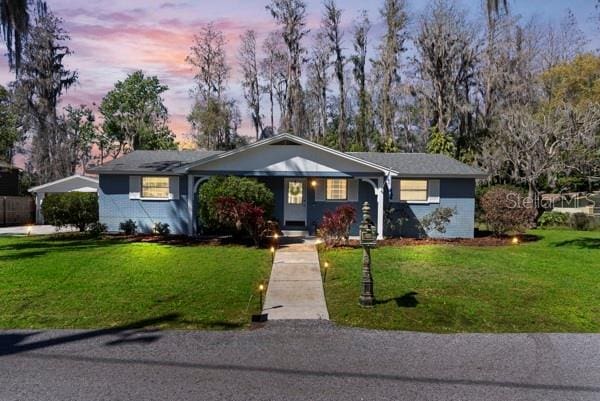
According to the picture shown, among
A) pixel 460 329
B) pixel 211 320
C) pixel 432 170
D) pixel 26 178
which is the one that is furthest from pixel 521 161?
pixel 26 178

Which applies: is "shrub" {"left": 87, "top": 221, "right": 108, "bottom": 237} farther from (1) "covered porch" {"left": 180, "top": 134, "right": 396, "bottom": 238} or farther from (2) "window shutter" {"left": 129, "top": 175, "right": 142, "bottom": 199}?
(1) "covered porch" {"left": 180, "top": 134, "right": 396, "bottom": 238}

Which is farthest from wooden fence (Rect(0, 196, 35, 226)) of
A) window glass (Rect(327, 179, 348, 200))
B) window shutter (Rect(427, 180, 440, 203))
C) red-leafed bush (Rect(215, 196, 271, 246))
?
window shutter (Rect(427, 180, 440, 203))

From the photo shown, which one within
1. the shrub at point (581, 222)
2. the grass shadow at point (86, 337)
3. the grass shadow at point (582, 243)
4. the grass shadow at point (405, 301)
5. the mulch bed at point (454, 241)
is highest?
the shrub at point (581, 222)

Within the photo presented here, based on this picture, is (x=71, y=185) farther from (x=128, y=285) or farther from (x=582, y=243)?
(x=582, y=243)

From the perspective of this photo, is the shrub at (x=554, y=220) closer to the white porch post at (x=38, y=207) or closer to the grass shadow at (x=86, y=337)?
the grass shadow at (x=86, y=337)

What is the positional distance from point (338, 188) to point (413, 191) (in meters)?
2.70

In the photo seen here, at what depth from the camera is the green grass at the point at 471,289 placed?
7.47 meters

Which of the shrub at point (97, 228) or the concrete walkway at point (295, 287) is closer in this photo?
the concrete walkway at point (295, 287)

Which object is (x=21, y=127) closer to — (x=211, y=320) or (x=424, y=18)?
(x=424, y=18)

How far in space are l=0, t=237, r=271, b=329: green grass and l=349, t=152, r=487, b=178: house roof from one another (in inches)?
274

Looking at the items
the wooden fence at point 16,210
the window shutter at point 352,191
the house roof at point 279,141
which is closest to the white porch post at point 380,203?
the house roof at point 279,141

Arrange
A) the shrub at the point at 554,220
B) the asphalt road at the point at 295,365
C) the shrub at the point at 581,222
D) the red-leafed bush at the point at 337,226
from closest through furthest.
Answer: the asphalt road at the point at 295,365 < the red-leafed bush at the point at 337,226 < the shrub at the point at 581,222 < the shrub at the point at 554,220

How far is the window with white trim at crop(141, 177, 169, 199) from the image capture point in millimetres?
18141

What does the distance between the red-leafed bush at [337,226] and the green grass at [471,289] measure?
932 millimetres
